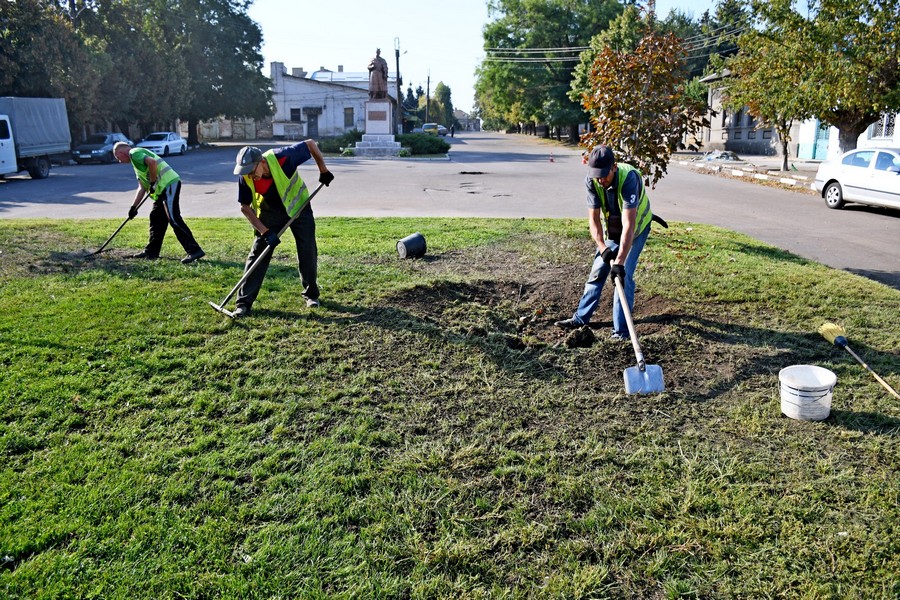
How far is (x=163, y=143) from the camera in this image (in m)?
35.2

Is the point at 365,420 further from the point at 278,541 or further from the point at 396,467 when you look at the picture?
the point at 278,541

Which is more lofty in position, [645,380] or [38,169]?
[38,169]

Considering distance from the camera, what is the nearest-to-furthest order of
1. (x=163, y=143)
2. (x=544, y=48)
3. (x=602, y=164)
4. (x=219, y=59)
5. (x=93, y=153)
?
(x=602, y=164) → (x=93, y=153) → (x=163, y=143) → (x=219, y=59) → (x=544, y=48)

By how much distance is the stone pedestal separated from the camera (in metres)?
36.2

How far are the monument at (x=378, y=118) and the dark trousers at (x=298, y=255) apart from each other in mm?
30389

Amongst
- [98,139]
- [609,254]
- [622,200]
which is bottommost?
[609,254]

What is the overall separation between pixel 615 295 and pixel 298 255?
290 cm

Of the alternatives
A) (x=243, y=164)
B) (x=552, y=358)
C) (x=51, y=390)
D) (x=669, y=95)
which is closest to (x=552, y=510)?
(x=552, y=358)

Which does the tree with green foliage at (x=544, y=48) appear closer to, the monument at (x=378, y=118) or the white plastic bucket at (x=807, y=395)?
the monument at (x=378, y=118)

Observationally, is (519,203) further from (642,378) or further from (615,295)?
(642,378)

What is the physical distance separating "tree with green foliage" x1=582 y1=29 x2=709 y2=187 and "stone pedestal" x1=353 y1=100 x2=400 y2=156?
27610 millimetres

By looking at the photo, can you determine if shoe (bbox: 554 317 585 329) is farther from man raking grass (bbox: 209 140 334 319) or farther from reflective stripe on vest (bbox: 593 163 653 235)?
man raking grass (bbox: 209 140 334 319)

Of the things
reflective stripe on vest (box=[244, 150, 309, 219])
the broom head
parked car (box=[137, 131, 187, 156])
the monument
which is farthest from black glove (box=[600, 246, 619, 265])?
parked car (box=[137, 131, 187, 156])

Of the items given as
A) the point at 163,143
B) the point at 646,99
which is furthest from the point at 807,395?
the point at 163,143
